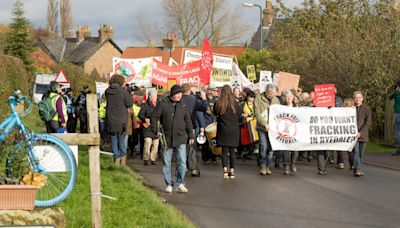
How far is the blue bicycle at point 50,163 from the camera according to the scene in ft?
23.2

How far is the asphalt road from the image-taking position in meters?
9.23

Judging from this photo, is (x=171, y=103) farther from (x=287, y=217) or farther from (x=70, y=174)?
(x=70, y=174)

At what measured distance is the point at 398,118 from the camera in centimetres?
1877

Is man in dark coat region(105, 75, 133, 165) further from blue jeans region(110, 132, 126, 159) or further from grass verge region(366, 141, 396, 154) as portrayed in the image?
grass verge region(366, 141, 396, 154)

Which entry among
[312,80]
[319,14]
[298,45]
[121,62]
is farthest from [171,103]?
[319,14]

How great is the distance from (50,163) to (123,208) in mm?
2105

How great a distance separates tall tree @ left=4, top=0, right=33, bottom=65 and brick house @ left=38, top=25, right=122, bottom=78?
36432 mm

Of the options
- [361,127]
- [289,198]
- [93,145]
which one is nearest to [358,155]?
[361,127]

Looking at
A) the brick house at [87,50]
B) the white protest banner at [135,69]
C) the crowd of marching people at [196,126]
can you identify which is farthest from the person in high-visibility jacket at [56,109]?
the brick house at [87,50]

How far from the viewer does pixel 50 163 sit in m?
7.19

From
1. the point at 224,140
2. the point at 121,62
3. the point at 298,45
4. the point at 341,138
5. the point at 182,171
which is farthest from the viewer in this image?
the point at 298,45

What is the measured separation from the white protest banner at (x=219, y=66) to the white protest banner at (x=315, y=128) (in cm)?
996

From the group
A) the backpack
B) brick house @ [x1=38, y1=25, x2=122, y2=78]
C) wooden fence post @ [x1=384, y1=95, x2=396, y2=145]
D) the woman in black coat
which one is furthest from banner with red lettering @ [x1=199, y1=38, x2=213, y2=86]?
brick house @ [x1=38, y1=25, x2=122, y2=78]

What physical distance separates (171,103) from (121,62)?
1491 centimetres
